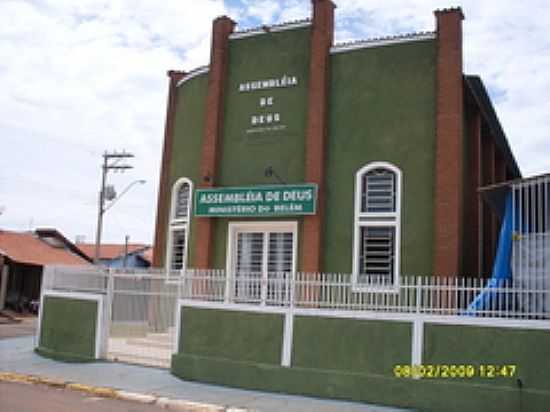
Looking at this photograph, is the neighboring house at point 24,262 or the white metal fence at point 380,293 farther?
the neighboring house at point 24,262

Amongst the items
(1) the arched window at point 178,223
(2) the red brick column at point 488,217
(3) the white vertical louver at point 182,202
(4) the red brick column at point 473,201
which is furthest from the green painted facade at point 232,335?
(2) the red brick column at point 488,217

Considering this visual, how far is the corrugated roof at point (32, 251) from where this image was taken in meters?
30.3

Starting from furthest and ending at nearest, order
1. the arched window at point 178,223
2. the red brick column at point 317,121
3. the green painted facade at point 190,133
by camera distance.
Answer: the arched window at point 178,223
the green painted facade at point 190,133
the red brick column at point 317,121

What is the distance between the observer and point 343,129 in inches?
498

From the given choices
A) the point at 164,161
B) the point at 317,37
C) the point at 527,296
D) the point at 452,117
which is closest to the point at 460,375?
the point at 527,296

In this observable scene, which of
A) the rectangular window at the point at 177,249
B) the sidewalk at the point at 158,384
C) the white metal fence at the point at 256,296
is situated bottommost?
the sidewalk at the point at 158,384

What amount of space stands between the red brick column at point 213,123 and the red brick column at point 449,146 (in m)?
5.02

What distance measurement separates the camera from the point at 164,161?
637 inches

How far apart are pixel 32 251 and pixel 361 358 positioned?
27012mm

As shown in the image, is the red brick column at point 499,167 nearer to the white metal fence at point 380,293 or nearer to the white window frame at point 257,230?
the white window frame at point 257,230

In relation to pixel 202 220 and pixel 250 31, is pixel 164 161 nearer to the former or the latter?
pixel 202 220

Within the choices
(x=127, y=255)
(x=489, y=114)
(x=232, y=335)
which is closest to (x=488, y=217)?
(x=489, y=114)

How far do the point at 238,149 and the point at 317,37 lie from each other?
3048 mm
